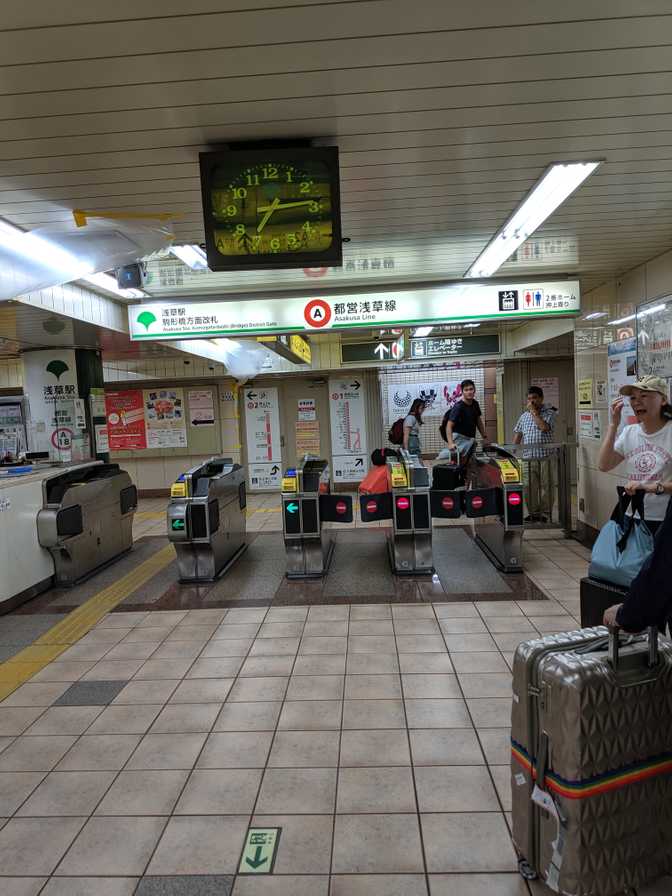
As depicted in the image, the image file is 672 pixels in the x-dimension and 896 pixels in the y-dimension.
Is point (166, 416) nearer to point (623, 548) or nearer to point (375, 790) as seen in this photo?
point (375, 790)

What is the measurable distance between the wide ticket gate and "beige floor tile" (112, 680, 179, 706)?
2.66 m

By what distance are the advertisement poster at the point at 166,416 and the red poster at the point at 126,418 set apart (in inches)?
5.4

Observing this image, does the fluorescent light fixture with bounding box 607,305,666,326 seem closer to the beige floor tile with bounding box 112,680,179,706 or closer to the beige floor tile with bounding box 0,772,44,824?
the beige floor tile with bounding box 112,680,179,706

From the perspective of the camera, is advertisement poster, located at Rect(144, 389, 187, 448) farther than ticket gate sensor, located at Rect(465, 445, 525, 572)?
Yes

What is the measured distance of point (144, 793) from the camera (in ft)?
8.34

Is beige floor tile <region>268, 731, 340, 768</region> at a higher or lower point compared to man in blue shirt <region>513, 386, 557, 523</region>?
lower

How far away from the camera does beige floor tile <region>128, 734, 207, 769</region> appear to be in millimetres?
2754

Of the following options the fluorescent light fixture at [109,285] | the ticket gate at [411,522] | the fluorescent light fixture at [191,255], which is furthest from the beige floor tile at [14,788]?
the fluorescent light fixture at [109,285]

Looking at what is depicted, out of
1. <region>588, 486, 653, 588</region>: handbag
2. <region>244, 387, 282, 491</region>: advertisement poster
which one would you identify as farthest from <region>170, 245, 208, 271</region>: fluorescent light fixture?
<region>244, 387, 282, 491</region>: advertisement poster

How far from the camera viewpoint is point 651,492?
290 centimetres

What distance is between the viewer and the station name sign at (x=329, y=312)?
18.7 ft

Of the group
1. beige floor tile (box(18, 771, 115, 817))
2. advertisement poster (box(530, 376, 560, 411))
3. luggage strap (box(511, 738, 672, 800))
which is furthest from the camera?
advertisement poster (box(530, 376, 560, 411))

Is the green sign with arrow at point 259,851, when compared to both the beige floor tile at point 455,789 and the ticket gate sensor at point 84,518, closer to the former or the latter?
the beige floor tile at point 455,789

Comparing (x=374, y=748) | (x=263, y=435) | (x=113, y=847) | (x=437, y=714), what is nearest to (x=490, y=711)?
(x=437, y=714)
